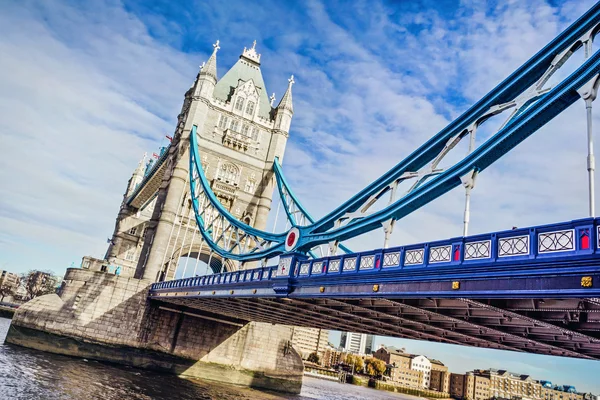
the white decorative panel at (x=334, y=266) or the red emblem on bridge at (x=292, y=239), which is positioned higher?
the red emblem on bridge at (x=292, y=239)

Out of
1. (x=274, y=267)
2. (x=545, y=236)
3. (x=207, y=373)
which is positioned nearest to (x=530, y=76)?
(x=545, y=236)

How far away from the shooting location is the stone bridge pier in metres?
28.8

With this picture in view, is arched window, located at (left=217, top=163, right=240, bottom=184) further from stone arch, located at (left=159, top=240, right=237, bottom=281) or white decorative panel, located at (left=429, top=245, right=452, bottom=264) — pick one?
white decorative panel, located at (left=429, top=245, right=452, bottom=264)

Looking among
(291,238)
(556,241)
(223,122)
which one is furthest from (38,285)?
(556,241)

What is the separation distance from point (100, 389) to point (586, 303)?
18063mm

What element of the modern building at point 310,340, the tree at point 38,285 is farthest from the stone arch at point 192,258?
the modern building at point 310,340

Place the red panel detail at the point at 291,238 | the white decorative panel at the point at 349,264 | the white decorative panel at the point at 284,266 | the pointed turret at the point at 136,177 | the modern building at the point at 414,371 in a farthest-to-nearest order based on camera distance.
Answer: the modern building at the point at 414,371 → the pointed turret at the point at 136,177 → the red panel detail at the point at 291,238 → the white decorative panel at the point at 284,266 → the white decorative panel at the point at 349,264

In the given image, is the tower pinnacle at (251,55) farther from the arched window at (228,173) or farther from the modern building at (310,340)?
the modern building at (310,340)

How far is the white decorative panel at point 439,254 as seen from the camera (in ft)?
36.3

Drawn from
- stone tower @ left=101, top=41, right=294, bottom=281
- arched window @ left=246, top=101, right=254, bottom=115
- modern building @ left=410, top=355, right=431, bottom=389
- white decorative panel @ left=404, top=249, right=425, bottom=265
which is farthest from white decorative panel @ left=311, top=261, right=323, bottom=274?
modern building @ left=410, top=355, right=431, bottom=389

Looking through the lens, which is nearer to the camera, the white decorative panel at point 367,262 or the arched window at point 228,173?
the white decorative panel at point 367,262

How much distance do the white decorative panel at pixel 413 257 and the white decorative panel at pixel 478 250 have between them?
1438 mm

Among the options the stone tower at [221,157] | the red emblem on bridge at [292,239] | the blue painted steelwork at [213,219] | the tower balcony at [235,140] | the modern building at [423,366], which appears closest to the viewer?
the red emblem on bridge at [292,239]

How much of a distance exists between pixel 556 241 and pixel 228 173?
3331 centimetres
